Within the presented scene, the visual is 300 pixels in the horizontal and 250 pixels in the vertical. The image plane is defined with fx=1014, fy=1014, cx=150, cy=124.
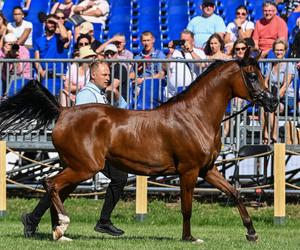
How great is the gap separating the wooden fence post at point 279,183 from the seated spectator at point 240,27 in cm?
438

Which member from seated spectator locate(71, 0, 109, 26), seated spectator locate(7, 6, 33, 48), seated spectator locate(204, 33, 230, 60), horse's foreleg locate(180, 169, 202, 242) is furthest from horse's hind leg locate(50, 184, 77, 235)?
seated spectator locate(71, 0, 109, 26)

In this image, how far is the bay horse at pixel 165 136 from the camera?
11438 millimetres

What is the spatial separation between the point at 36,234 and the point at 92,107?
1.77m

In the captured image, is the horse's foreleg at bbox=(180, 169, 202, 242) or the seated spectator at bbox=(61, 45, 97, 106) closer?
the horse's foreleg at bbox=(180, 169, 202, 242)

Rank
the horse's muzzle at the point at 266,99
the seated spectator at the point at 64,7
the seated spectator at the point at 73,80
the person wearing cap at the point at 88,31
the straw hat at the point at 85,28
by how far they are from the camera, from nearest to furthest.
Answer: the horse's muzzle at the point at 266,99 < the seated spectator at the point at 73,80 < the person wearing cap at the point at 88,31 < the straw hat at the point at 85,28 < the seated spectator at the point at 64,7

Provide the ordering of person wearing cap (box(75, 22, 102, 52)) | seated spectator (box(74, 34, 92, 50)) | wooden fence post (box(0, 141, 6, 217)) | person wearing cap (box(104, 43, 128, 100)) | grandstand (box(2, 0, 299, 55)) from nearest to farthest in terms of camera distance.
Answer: wooden fence post (box(0, 141, 6, 217)) < person wearing cap (box(104, 43, 128, 100)) < seated spectator (box(74, 34, 92, 50)) < person wearing cap (box(75, 22, 102, 52)) < grandstand (box(2, 0, 299, 55))

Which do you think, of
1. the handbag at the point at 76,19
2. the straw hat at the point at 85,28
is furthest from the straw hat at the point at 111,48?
the handbag at the point at 76,19

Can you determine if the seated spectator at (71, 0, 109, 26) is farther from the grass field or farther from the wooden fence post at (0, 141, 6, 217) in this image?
the wooden fence post at (0, 141, 6, 217)

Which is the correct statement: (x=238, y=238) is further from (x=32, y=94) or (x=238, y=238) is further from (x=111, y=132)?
(x=32, y=94)

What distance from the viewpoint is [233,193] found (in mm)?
11578

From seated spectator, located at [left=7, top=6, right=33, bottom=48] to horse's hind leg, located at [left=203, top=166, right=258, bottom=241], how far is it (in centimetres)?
882

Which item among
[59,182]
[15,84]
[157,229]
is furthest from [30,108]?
[15,84]

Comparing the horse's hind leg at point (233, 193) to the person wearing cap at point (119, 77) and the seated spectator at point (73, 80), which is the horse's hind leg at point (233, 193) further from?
the seated spectator at point (73, 80)

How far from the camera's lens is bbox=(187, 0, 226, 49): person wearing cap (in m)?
18.5
